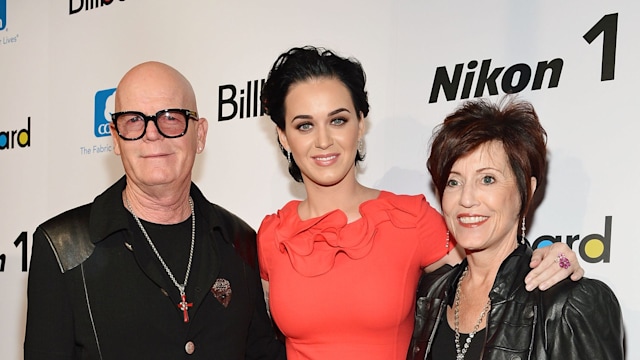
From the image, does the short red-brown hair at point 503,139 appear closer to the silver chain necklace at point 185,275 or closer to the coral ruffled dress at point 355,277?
the coral ruffled dress at point 355,277

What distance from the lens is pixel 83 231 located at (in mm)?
2107

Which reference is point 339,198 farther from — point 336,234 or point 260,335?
point 260,335

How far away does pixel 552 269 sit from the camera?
1814mm

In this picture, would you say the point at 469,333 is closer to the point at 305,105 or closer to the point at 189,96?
the point at 305,105

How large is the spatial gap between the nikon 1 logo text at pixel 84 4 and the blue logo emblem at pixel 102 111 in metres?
0.49

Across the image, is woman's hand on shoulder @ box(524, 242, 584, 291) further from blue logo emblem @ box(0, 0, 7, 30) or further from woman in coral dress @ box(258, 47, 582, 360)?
blue logo emblem @ box(0, 0, 7, 30)

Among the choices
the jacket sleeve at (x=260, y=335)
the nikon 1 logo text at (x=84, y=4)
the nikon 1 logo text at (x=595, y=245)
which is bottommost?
the jacket sleeve at (x=260, y=335)

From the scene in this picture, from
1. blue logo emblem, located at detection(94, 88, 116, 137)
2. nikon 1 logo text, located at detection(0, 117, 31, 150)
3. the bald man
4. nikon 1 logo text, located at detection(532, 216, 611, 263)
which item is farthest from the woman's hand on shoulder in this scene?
nikon 1 logo text, located at detection(0, 117, 31, 150)

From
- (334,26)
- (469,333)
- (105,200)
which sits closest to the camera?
(469,333)

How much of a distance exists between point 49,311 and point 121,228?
312 millimetres

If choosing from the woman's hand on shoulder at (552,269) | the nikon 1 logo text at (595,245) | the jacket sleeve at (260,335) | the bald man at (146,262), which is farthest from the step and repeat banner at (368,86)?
the bald man at (146,262)

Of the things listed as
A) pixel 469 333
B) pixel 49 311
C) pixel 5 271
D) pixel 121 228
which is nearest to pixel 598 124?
pixel 469 333

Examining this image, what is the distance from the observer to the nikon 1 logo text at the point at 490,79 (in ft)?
8.21

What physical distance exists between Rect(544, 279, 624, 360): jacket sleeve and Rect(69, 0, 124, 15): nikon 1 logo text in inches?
119
